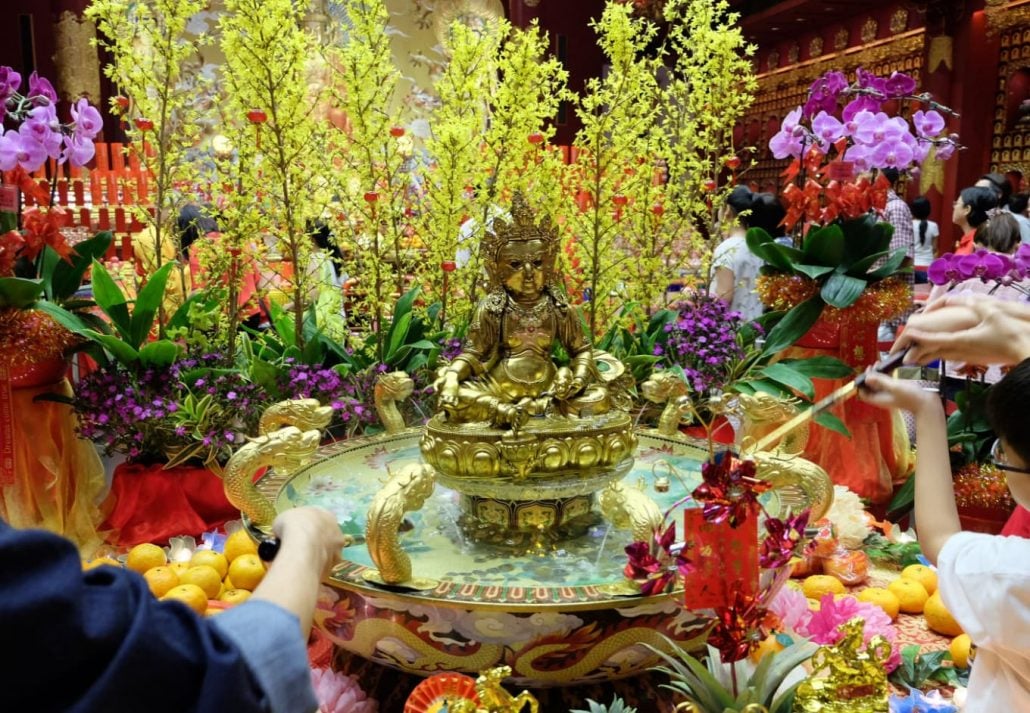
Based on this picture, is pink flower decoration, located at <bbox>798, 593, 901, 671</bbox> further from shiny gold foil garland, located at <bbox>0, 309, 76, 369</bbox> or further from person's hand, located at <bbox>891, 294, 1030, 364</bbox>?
shiny gold foil garland, located at <bbox>0, 309, 76, 369</bbox>

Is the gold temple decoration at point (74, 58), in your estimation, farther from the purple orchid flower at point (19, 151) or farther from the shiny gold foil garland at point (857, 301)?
the shiny gold foil garland at point (857, 301)

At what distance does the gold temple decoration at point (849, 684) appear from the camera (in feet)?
3.84

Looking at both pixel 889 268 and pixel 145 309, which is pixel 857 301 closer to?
pixel 889 268

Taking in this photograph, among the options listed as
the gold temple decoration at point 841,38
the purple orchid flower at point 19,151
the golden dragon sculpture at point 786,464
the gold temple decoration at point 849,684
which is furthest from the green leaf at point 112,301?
the gold temple decoration at point 841,38

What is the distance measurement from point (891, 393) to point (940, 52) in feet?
20.4

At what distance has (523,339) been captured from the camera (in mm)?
1827

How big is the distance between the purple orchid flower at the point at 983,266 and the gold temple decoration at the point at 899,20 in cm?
536

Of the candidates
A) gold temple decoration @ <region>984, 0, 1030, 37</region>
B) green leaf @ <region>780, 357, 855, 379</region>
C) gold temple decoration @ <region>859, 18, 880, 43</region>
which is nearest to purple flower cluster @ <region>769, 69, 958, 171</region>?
green leaf @ <region>780, 357, 855, 379</region>

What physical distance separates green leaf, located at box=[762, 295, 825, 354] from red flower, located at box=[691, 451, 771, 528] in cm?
180

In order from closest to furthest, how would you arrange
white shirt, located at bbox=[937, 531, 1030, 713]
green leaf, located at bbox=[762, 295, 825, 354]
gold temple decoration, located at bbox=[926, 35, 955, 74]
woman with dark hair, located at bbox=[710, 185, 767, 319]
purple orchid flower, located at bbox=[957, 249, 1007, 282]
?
white shirt, located at bbox=[937, 531, 1030, 713], purple orchid flower, located at bbox=[957, 249, 1007, 282], green leaf, located at bbox=[762, 295, 825, 354], woman with dark hair, located at bbox=[710, 185, 767, 319], gold temple decoration, located at bbox=[926, 35, 955, 74]

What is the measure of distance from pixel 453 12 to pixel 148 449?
698cm

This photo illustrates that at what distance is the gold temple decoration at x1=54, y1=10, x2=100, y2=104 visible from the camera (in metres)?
7.18

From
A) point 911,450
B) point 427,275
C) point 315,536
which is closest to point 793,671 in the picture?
point 315,536

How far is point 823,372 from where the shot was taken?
8.80 ft
